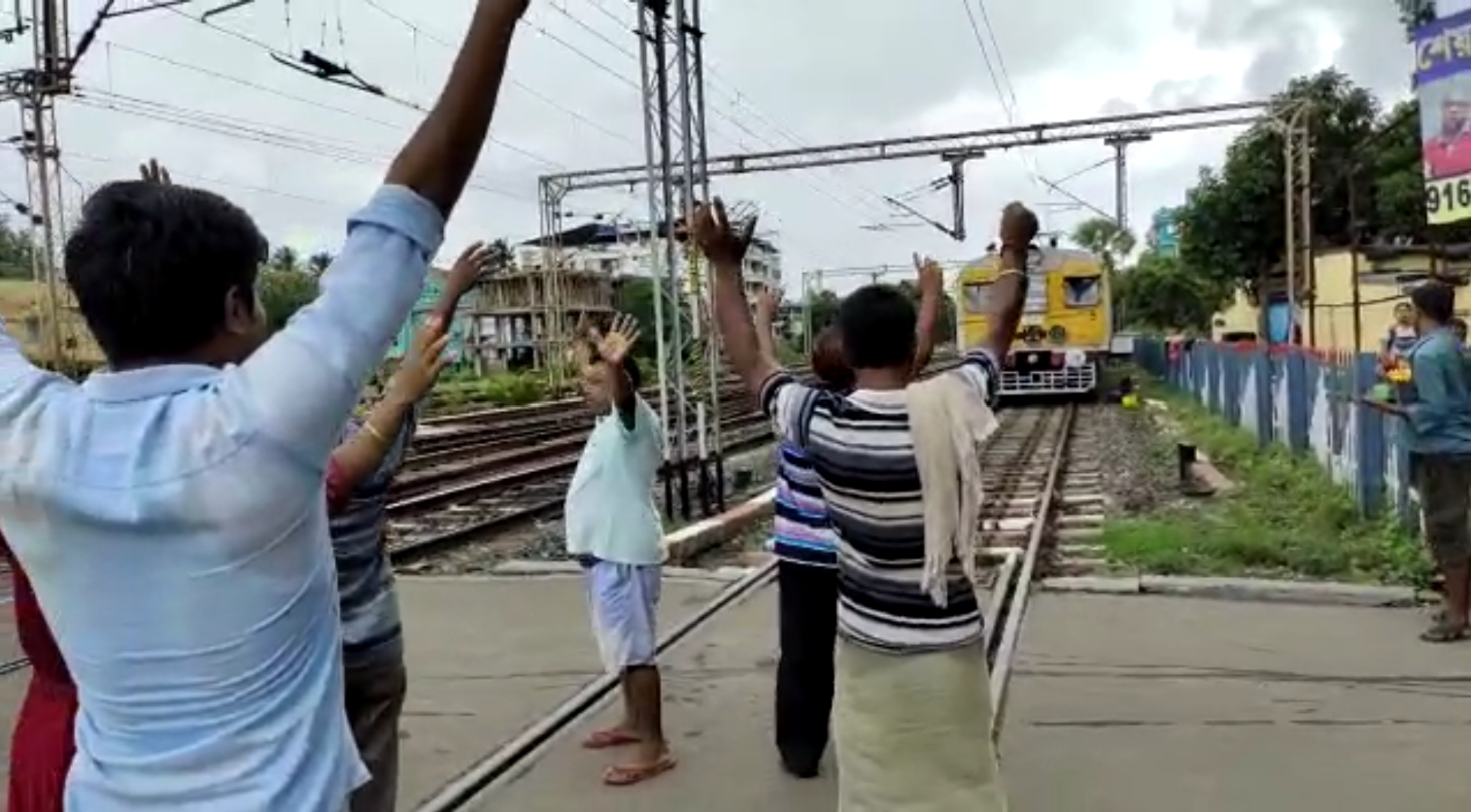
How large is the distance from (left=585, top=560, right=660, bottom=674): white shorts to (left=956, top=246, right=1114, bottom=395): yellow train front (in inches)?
940

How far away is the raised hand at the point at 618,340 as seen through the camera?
16.9ft

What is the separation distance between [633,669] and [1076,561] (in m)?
5.81

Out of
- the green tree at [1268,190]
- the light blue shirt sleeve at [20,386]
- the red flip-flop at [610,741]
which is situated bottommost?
the red flip-flop at [610,741]

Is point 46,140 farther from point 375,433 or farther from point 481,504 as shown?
point 375,433

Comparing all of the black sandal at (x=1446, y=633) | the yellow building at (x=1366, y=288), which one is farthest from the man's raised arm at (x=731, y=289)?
the yellow building at (x=1366, y=288)

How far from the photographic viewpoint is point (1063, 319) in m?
29.2

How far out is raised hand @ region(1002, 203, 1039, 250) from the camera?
3.62 m

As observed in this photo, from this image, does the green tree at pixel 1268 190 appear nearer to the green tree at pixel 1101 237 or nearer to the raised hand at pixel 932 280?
the green tree at pixel 1101 237

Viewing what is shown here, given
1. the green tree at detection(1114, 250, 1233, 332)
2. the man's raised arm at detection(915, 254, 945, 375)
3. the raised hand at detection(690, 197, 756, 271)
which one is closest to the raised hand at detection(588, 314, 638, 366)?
the man's raised arm at detection(915, 254, 945, 375)

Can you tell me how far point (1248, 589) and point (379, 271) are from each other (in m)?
7.84

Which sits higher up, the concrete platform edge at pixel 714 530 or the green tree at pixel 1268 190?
the green tree at pixel 1268 190

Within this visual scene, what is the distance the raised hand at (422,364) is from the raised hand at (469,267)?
223 millimetres

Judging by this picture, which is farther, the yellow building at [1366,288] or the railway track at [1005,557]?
the yellow building at [1366,288]

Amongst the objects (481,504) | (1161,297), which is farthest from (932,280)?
(1161,297)
